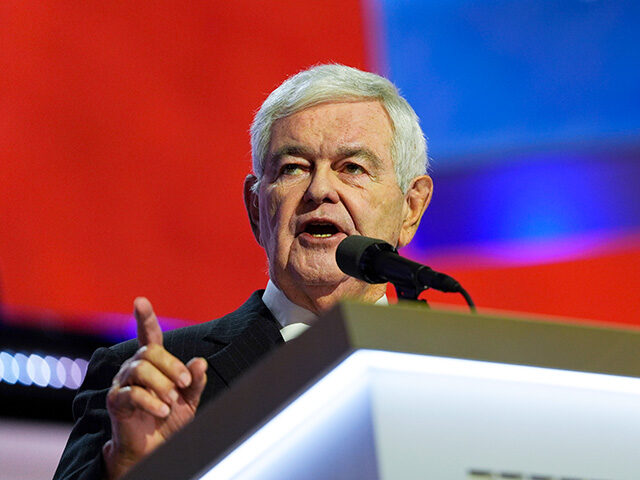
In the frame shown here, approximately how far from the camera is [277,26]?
12.0ft

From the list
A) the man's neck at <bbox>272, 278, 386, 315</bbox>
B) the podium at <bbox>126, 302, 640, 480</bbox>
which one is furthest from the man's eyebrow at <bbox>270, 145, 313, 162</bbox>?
the podium at <bbox>126, 302, 640, 480</bbox>

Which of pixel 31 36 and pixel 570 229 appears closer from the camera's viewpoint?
pixel 31 36

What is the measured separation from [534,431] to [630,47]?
3234mm

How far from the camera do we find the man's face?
6.27 feet

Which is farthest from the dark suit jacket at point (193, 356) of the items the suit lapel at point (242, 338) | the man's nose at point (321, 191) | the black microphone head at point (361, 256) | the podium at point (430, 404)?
the podium at point (430, 404)

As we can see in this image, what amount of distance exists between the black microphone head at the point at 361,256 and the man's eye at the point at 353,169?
65cm

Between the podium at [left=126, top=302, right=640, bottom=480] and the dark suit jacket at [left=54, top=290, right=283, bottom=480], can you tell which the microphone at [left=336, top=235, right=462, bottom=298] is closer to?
the podium at [left=126, top=302, right=640, bottom=480]

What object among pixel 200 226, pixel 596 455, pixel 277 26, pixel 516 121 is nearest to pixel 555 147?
pixel 516 121

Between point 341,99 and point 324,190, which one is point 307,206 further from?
point 341,99

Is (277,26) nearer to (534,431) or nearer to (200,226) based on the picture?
(200,226)

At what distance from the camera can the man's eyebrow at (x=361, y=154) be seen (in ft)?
6.57

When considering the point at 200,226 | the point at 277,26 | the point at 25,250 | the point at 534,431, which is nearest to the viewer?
the point at 534,431

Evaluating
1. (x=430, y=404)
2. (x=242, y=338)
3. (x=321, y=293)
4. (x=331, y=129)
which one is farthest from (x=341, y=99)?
(x=430, y=404)

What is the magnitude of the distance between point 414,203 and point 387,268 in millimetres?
927
